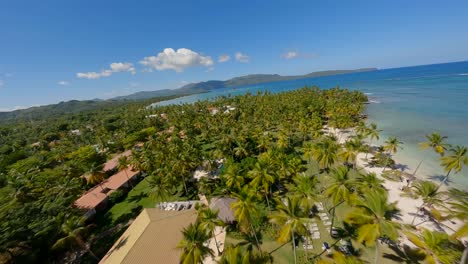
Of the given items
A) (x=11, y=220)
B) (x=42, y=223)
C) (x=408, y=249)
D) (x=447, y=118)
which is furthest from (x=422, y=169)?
(x=11, y=220)

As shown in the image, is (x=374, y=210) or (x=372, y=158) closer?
(x=374, y=210)

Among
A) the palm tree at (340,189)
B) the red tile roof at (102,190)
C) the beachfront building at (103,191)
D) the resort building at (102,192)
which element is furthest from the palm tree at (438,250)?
the red tile roof at (102,190)

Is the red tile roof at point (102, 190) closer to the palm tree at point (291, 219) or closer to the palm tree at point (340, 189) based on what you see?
the palm tree at point (291, 219)

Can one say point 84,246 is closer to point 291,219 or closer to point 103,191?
point 103,191

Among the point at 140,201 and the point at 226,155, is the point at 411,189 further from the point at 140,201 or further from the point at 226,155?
the point at 140,201

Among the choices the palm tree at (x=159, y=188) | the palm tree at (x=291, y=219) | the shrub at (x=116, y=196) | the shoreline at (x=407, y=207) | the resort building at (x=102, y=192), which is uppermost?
the palm tree at (x=291, y=219)

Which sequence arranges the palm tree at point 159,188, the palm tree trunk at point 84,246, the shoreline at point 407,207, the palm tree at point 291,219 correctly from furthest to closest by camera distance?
the palm tree at point 159,188, the palm tree trunk at point 84,246, the shoreline at point 407,207, the palm tree at point 291,219

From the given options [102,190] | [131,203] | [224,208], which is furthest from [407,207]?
[102,190]

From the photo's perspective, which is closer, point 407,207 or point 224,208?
point 407,207
